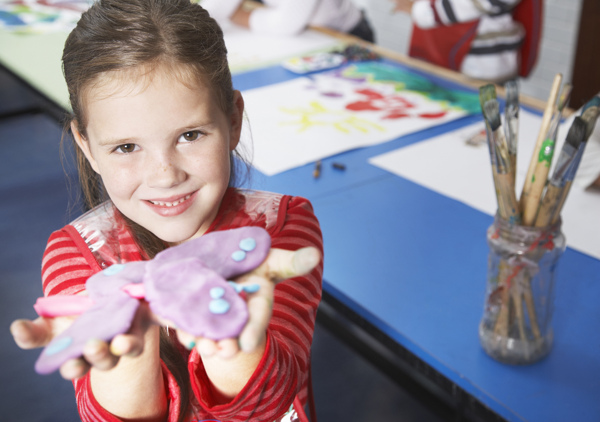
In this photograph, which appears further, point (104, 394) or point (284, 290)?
point (284, 290)

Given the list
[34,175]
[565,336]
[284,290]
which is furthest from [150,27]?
[34,175]

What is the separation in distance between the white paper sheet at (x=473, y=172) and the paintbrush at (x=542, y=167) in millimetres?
286


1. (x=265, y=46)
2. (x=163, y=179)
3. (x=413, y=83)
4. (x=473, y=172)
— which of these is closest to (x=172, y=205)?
(x=163, y=179)

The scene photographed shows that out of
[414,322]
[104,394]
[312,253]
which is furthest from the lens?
[414,322]

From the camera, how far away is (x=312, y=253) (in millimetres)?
362

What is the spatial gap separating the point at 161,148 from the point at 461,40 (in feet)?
4.97

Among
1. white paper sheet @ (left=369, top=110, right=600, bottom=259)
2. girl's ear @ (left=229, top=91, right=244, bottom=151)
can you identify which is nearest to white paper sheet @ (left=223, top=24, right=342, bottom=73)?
white paper sheet @ (left=369, top=110, right=600, bottom=259)

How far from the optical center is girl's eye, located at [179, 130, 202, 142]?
0.55m

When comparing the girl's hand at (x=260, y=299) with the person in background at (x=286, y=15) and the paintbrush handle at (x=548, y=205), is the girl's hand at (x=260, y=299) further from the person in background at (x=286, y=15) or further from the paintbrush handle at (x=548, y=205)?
the person in background at (x=286, y=15)

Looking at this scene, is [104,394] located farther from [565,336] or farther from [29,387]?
[29,387]

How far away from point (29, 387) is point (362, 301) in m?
0.99

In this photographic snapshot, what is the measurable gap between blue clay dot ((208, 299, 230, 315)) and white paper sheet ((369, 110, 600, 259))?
69 centimetres

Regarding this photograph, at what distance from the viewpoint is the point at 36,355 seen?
146 centimetres

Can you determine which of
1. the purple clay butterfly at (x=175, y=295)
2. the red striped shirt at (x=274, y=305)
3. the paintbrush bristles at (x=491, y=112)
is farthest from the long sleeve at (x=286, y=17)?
the purple clay butterfly at (x=175, y=295)
